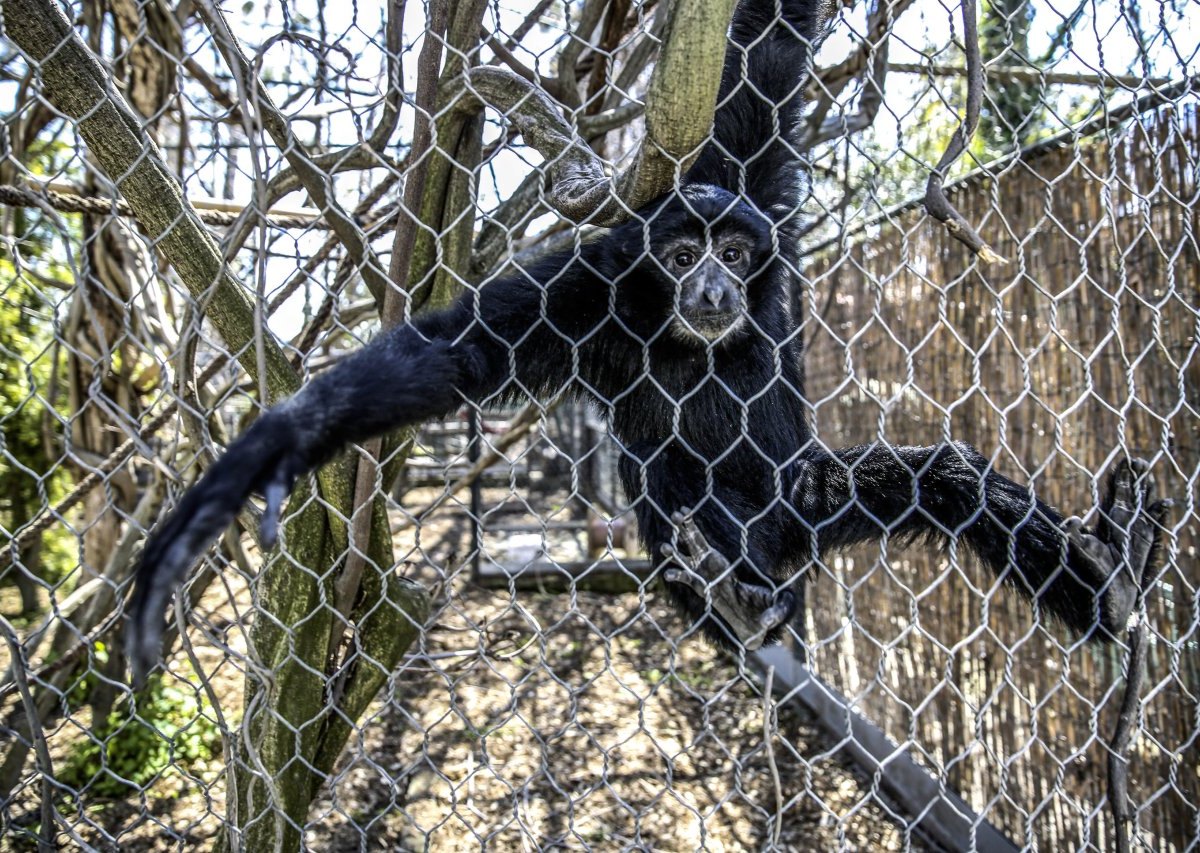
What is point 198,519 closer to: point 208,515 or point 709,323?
point 208,515

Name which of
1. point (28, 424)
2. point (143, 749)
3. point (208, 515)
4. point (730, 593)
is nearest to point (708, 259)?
point (730, 593)

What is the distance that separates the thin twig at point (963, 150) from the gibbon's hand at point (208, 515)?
63.7 inches

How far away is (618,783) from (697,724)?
895mm

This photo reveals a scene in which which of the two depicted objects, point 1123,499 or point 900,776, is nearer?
point 1123,499

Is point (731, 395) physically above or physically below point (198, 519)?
above

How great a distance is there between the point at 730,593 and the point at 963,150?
4.53ft

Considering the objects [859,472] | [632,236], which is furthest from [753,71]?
[859,472]

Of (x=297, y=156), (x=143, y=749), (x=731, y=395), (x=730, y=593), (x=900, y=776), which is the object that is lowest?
(x=900, y=776)

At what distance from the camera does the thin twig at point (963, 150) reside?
6.28 feet

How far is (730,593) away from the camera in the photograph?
2.43 metres

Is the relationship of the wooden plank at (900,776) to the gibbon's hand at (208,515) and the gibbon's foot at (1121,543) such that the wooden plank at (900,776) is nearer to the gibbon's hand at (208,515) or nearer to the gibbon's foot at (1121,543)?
the gibbon's foot at (1121,543)

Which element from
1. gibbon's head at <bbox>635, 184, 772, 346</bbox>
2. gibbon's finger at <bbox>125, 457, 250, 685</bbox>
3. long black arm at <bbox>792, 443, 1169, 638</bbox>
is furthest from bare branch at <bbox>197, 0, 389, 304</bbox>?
long black arm at <bbox>792, 443, 1169, 638</bbox>

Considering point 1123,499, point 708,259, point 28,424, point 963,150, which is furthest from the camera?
point 28,424

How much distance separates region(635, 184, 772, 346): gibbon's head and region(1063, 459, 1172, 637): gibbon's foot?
1.19m
